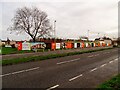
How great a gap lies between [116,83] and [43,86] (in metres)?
3.90

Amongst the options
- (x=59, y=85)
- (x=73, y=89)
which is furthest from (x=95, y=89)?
(x=59, y=85)

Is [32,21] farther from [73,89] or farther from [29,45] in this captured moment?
[73,89]

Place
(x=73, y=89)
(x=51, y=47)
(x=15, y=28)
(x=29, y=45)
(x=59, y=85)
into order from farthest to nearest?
(x=15, y=28)
(x=51, y=47)
(x=29, y=45)
(x=59, y=85)
(x=73, y=89)

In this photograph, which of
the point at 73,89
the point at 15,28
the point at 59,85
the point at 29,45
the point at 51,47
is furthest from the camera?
the point at 15,28

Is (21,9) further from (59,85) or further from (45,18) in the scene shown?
(59,85)

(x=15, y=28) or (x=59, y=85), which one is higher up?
(x=15, y=28)

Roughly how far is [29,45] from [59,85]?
1532 inches

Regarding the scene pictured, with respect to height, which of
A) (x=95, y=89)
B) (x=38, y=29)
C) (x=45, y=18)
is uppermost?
(x=45, y=18)

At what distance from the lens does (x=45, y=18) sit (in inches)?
2498

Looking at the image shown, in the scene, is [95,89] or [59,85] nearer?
[95,89]

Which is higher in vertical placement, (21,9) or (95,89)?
(21,9)

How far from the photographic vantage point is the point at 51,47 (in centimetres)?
5450

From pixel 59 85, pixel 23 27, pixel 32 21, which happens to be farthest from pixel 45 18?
pixel 59 85

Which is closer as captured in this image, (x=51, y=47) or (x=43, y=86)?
(x=43, y=86)
